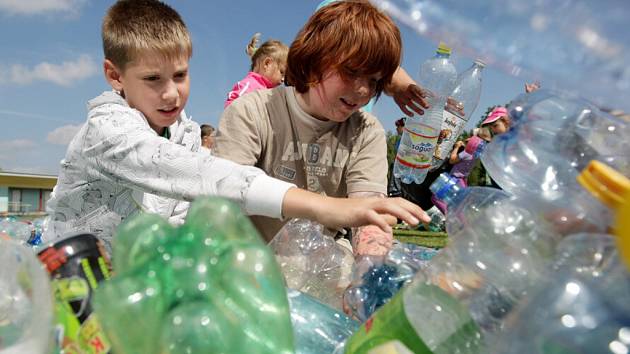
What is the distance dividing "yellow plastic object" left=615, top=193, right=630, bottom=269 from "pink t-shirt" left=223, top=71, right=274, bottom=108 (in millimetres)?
3046

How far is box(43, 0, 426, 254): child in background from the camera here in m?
1.08

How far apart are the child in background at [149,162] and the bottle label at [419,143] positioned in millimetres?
1661

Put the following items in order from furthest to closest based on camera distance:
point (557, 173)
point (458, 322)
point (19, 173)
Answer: point (19, 173)
point (557, 173)
point (458, 322)

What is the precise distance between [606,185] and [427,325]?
0.90 ft

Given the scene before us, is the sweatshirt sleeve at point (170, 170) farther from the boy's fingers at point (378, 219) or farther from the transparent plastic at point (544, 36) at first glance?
the transparent plastic at point (544, 36)

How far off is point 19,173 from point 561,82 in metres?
20.5

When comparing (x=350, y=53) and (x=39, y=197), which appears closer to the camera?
(x=350, y=53)

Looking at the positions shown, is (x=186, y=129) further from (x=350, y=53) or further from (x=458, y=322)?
(x=458, y=322)

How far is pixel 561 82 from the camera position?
22.7 inches

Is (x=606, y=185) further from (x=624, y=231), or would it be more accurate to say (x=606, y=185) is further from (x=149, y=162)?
(x=149, y=162)

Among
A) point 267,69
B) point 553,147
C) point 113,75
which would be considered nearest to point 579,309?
point 553,147

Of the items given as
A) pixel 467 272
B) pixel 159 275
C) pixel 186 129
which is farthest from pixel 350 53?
pixel 159 275

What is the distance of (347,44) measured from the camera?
158cm

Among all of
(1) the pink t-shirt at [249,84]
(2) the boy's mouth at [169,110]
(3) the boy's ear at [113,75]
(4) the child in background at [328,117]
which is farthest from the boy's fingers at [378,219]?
(1) the pink t-shirt at [249,84]
